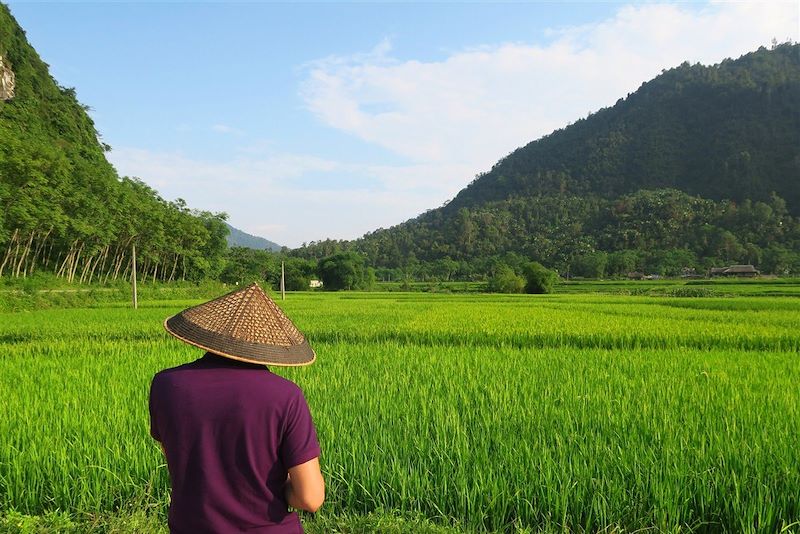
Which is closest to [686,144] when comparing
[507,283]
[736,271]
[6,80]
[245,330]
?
[736,271]

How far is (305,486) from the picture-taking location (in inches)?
49.6

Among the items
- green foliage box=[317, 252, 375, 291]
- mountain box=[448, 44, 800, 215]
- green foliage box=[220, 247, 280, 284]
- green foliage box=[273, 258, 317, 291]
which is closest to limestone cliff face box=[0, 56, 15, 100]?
green foliage box=[220, 247, 280, 284]

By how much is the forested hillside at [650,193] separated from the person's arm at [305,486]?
67441 millimetres

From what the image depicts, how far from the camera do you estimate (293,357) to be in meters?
1.40

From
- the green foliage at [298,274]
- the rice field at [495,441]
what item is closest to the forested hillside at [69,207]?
the green foliage at [298,274]

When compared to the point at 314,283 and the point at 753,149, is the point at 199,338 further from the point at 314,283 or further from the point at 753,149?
the point at 753,149

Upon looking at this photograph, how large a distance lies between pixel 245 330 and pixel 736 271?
68.8 metres

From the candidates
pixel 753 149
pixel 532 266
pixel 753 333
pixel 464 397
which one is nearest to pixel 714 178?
pixel 753 149

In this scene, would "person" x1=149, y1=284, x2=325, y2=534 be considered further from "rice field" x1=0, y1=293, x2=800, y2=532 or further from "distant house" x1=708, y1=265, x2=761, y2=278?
"distant house" x1=708, y1=265, x2=761, y2=278

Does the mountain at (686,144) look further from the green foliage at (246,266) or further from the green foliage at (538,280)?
the green foliage at (246,266)

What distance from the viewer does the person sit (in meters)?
1.21

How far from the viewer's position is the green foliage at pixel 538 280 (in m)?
43.9

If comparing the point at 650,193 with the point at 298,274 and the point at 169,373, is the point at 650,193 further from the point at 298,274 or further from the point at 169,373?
the point at 169,373

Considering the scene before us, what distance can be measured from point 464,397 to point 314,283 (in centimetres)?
6478
